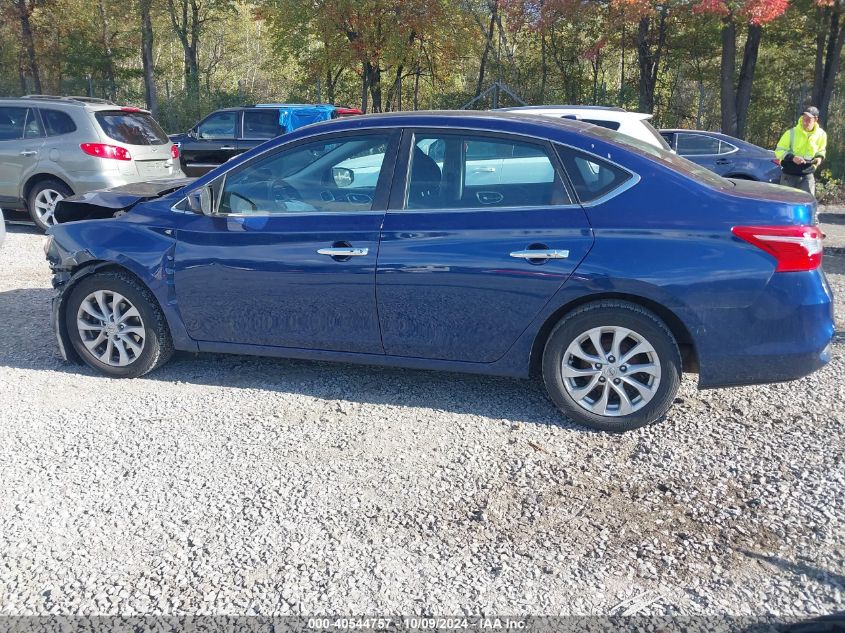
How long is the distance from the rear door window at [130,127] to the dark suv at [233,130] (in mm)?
4742

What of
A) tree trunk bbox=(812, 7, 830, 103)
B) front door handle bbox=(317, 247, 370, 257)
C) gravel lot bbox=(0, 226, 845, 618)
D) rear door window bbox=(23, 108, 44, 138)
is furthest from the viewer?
tree trunk bbox=(812, 7, 830, 103)

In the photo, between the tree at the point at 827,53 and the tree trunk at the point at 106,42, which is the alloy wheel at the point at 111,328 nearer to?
the tree at the point at 827,53

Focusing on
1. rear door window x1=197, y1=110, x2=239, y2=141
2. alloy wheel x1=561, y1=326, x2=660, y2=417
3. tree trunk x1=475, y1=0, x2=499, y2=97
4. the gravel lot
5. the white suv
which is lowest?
the gravel lot

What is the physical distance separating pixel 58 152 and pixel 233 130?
6.24 metres

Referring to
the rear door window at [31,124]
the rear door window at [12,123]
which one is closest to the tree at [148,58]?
the rear door window at [12,123]

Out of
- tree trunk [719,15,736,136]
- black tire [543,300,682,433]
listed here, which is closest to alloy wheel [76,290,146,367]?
black tire [543,300,682,433]

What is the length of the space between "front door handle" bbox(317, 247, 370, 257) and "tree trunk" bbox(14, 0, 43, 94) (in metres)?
29.8

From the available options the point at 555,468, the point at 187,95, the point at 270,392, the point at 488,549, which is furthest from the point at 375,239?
the point at 187,95

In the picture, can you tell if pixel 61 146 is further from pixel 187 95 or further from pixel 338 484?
pixel 187 95

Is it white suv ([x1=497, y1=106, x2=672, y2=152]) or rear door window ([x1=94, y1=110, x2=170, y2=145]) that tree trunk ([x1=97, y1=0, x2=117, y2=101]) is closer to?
rear door window ([x1=94, y1=110, x2=170, y2=145])

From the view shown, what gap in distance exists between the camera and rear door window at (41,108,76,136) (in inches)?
419

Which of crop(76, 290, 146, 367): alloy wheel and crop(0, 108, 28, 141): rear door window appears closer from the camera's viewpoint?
crop(76, 290, 146, 367): alloy wheel

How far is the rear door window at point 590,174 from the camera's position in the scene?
171 inches

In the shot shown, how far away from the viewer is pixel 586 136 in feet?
14.8
